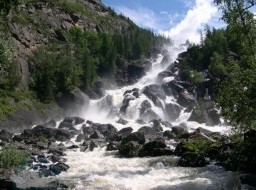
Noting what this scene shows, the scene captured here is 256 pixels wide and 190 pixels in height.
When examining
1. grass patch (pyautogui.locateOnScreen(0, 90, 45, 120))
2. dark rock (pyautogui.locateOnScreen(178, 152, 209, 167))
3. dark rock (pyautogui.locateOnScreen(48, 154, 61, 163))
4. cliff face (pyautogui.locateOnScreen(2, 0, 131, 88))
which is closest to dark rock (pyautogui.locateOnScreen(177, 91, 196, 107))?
grass patch (pyautogui.locateOnScreen(0, 90, 45, 120))

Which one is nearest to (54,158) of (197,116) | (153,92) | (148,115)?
(197,116)

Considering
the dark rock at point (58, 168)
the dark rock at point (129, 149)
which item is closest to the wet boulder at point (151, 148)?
the dark rock at point (129, 149)

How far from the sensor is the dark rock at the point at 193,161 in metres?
36.2

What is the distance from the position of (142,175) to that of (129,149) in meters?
11.4

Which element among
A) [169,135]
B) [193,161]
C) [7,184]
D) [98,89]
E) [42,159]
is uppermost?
[98,89]

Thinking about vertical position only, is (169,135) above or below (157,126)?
below

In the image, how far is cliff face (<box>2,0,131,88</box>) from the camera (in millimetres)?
103344

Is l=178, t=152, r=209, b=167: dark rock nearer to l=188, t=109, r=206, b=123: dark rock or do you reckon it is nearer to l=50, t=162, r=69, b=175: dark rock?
l=50, t=162, r=69, b=175: dark rock

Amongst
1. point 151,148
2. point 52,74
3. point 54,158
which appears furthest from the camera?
point 52,74

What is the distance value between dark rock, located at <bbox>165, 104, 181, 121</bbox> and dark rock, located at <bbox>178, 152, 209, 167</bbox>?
168 feet

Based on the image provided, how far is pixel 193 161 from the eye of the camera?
36.5 m

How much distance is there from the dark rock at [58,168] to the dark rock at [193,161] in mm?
9559

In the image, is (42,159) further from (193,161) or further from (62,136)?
(62,136)

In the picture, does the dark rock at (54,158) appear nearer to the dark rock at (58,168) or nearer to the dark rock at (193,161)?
the dark rock at (58,168)
